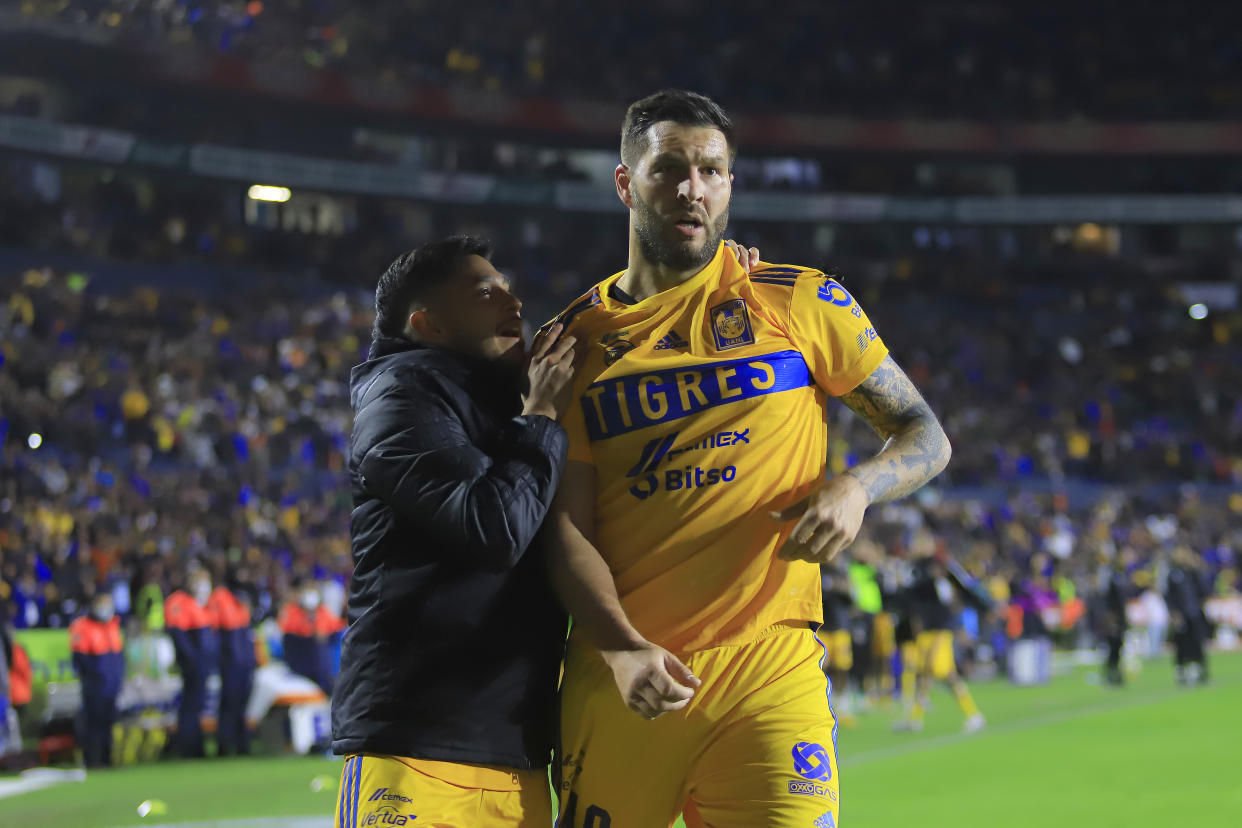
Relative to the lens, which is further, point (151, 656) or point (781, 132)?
point (781, 132)

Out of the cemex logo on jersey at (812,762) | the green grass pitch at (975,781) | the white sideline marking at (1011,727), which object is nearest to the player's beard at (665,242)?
the cemex logo on jersey at (812,762)

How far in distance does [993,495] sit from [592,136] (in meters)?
16.0

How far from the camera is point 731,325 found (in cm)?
329

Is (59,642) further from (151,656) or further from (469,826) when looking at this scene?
(469,826)

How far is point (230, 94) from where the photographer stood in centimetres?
3550

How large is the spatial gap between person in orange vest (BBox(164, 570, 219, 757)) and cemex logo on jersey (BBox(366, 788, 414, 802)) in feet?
35.0

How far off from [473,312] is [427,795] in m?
1.09

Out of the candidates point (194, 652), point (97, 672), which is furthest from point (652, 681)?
point (194, 652)

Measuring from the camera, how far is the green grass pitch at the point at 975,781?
9188 millimetres

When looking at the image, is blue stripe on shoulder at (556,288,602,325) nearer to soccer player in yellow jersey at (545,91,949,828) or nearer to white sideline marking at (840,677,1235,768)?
soccer player in yellow jersey at (545,91,949,828)

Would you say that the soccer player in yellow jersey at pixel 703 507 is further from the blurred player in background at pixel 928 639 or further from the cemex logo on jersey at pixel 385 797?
the blurred player in background at pixel 928 639

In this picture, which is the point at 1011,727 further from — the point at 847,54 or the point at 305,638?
the point at 847,54

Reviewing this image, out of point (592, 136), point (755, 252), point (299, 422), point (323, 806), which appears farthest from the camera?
point (592, 136)

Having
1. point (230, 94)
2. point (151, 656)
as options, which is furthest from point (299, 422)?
point (230, 94)
